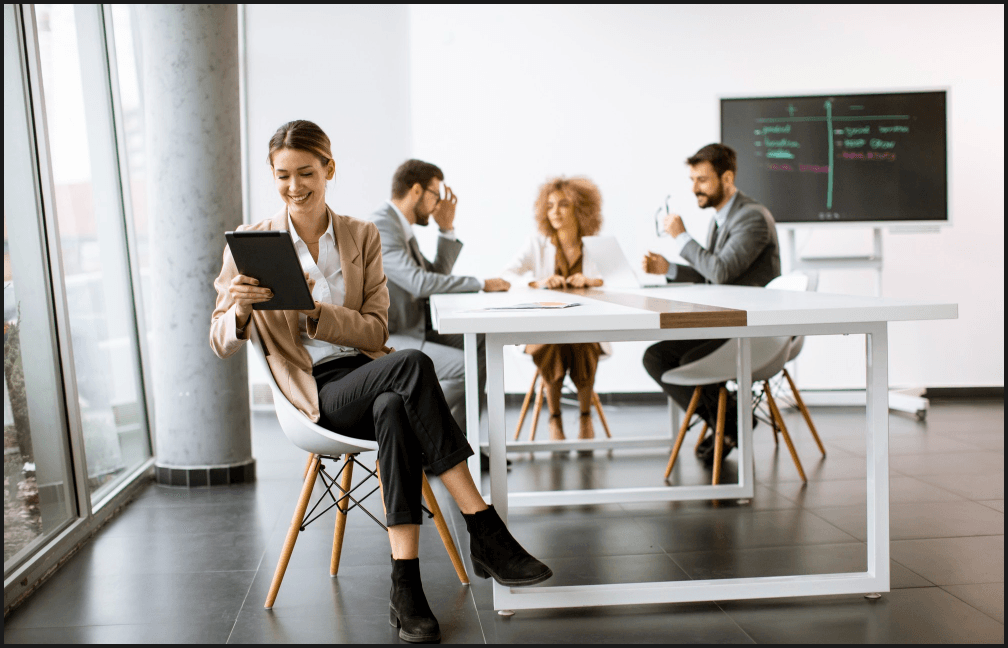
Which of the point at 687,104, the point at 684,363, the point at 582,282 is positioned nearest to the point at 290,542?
the point at 582,282

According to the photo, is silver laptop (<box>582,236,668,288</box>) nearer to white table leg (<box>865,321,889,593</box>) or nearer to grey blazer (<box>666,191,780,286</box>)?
grey blazer (<box>666,191,780,286</box>)

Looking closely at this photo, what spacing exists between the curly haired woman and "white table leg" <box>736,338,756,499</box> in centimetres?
90

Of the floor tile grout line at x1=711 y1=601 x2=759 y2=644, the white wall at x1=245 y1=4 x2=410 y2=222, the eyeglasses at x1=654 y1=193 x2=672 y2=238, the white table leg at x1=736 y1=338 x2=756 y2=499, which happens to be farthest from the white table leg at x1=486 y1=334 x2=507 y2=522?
the white wall at x1=245 y1=4 x2=410 y2=222

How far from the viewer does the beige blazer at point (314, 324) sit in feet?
7.00

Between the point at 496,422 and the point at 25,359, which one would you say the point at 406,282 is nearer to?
the point at 25,359

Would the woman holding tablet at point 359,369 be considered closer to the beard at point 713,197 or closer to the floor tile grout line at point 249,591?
the floor tile grout line at point 249,591

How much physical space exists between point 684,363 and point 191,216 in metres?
2.09

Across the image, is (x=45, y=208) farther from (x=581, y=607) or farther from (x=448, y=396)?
(x=581, y=607)

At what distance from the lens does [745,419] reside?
3.24 meters

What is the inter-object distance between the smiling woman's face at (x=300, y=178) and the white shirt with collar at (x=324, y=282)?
70 millimetres

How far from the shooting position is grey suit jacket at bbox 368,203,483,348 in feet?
11.5

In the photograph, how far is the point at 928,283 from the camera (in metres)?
5.47

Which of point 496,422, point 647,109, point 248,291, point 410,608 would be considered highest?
point 647,109

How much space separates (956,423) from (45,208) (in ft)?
14.5
